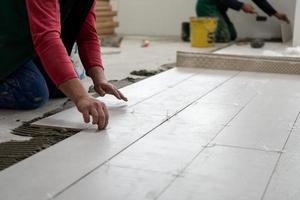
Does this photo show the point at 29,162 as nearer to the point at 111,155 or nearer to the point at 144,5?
the point at 111,155

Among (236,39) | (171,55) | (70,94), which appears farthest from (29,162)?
(236,39)

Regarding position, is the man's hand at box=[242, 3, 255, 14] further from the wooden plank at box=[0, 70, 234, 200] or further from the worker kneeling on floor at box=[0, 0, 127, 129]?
the wooden plank at box=[0, 70, 234, 200]

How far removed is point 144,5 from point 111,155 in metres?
5.80

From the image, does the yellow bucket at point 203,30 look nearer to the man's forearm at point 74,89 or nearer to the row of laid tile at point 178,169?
the row of laid tile at point 178,169

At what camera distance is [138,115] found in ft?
8.34

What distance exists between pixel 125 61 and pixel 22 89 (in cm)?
220

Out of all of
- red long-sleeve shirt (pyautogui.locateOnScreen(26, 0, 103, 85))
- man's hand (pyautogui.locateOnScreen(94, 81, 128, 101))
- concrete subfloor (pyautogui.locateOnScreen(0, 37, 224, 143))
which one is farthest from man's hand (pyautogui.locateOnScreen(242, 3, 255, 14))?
red long-sleeve shirt (pyautogui.locateOnScreen(26, 0, 103, 85))

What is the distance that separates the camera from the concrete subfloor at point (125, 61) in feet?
8.11

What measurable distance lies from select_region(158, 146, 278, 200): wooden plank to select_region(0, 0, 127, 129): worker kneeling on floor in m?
0.54

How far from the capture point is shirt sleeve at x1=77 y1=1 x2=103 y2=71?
2746mm

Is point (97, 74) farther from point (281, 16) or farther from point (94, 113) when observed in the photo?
point (281, 16)

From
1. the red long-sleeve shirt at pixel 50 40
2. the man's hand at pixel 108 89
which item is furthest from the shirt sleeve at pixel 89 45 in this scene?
the red long-sleeve shirt at pixel 50 40

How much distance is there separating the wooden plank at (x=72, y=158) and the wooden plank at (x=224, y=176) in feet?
1.08

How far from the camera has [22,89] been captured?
2641 millimetres
